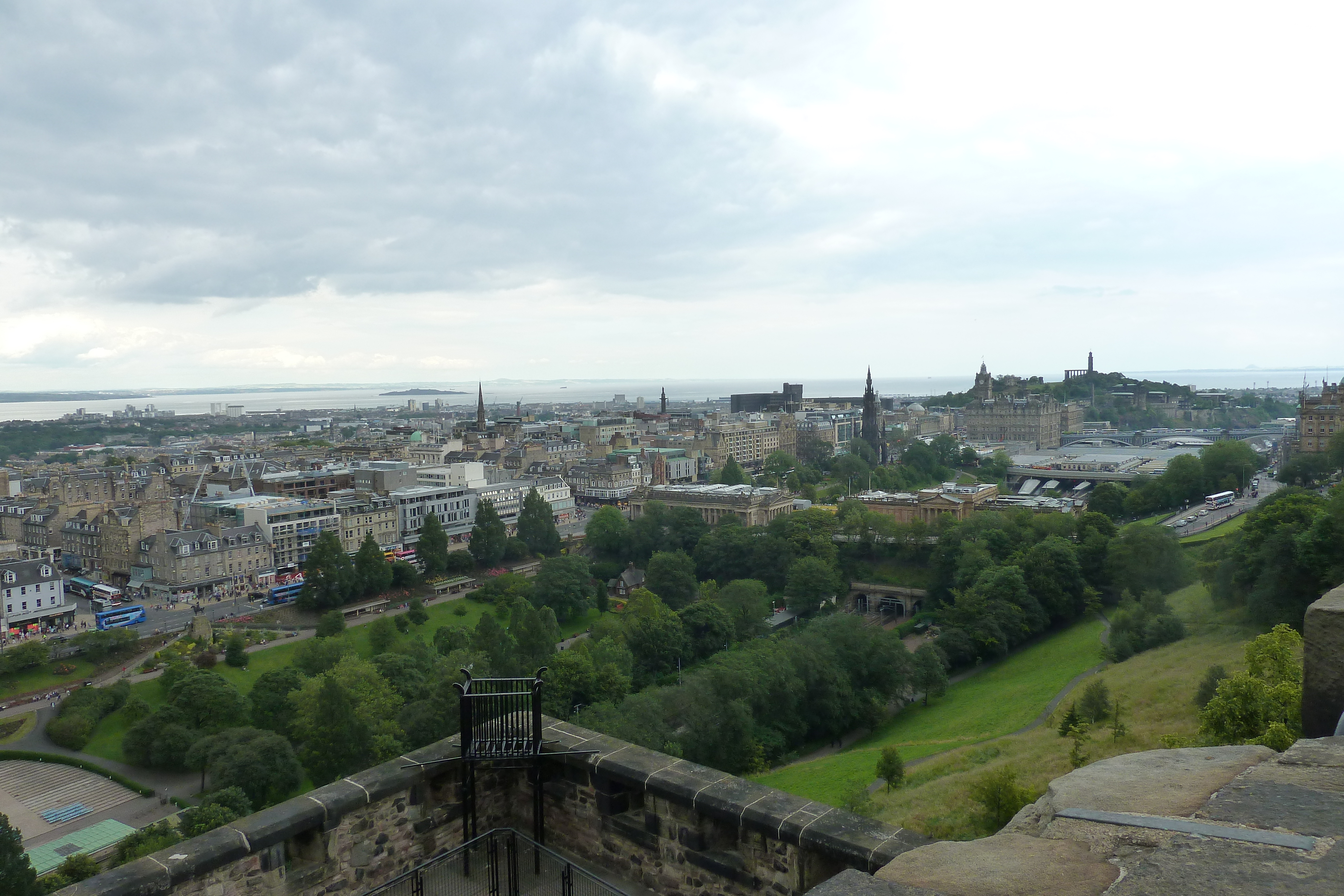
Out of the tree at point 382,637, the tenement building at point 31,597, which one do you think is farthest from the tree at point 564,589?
the tenement building at point 31,597

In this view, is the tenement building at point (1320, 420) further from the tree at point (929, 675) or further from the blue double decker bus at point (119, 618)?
the blue double decker bus at point (119, 618)

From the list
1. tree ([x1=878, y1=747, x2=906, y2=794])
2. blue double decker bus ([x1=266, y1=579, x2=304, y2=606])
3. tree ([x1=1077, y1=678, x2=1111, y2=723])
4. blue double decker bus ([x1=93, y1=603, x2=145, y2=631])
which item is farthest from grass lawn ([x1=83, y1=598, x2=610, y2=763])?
tree ([x1=1077, y1=678, x2=1111, y2=723])

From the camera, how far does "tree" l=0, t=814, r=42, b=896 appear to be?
683 inches

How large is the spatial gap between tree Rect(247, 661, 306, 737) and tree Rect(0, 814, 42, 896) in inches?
390

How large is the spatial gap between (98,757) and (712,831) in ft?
102

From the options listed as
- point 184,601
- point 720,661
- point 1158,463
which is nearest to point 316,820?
point 720,661

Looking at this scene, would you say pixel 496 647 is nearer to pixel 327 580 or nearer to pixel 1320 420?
pixel 327 580

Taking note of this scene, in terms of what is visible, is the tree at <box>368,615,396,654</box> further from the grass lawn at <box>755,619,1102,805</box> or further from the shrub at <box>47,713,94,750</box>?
the grass lawn at <box>755,619,1102,805</box>

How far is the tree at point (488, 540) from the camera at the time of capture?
51906 mm

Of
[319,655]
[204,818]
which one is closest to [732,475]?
[319,655]

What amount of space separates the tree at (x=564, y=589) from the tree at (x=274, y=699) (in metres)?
13.7

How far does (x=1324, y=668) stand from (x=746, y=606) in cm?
3553

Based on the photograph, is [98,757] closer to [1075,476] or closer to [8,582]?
[8,582]

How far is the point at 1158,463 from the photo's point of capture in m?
77.8
